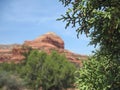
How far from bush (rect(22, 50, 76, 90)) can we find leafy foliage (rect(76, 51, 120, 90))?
57894 mm

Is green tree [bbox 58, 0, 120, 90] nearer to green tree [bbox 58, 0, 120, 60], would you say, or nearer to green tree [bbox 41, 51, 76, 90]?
green tree [bbox 58, 0, 120, 60]

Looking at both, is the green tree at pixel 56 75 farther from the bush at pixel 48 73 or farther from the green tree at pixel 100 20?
the green tree at pixel 100 20

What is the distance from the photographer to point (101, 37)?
59.8 feet

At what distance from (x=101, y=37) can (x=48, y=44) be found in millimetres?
167428

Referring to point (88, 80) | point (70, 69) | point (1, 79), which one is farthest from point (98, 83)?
point (70, 69)

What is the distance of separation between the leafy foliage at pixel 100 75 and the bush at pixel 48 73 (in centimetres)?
5789

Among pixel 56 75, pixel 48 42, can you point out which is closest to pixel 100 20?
pixel 56 75

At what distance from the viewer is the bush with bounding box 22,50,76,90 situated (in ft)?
278

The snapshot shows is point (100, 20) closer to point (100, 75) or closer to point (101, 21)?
point (101, 21)

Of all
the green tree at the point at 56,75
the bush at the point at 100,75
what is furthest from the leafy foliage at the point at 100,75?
the green tree at the point at 56,75

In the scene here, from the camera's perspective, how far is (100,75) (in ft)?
79.2

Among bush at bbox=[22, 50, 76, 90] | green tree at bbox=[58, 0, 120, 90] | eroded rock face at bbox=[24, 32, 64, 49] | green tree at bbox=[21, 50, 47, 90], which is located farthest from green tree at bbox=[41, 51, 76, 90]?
eroded rock face at bbox=[24, 32, 64, 49]

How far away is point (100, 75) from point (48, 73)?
6234 cm

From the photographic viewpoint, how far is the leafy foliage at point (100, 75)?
73.3 ft
